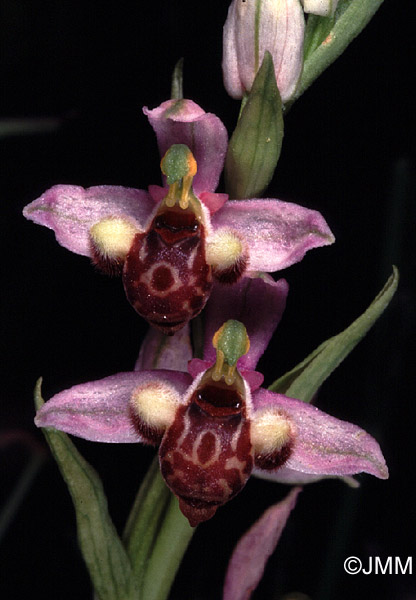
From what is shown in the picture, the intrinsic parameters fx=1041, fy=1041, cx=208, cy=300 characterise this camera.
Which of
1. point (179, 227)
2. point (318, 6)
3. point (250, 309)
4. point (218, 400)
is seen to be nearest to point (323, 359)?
point (250, 309)

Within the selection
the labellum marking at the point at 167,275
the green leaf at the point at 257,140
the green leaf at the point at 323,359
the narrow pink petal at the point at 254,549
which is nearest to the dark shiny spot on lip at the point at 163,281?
the labellum marking at the point at 167,275

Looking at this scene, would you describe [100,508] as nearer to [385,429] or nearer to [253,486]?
[253,486]

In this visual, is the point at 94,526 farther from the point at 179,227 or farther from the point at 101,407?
the point at 179,227

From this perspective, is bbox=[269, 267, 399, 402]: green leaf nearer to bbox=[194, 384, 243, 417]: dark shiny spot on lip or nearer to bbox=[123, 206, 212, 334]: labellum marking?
bbox=[194, 384, 243, 417]: dark shiny spot on lip

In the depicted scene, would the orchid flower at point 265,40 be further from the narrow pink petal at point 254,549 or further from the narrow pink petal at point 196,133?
the narrow pink petal at point 254,549

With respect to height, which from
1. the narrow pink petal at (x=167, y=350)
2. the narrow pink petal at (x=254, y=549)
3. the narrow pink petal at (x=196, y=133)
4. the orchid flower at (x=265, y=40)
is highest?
the orchid flower at (x=265, y=40)

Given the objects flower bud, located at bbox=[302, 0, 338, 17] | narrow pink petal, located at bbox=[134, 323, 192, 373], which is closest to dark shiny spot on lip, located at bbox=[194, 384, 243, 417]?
narrow pink petal, located at bbox=[134, 323, 192, 373]

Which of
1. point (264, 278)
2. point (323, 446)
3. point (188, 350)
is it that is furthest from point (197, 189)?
point (323, 446)
